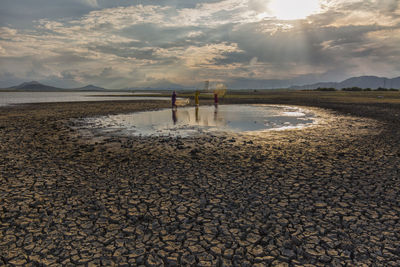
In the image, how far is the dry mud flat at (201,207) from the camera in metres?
4.50

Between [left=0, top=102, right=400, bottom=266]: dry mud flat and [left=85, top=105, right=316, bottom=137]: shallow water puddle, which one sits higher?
[left=85, top=105, right=316, bottom=137]: shallow water puddle

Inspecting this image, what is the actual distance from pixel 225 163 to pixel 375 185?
5376 millimetres

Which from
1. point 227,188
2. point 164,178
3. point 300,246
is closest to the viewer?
point 300,246

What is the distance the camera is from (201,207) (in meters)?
6.27

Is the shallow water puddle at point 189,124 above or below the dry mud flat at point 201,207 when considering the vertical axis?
above

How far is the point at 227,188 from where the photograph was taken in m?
7.42

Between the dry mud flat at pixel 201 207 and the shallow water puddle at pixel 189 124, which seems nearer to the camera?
the dry mud flat at pixel 201 207

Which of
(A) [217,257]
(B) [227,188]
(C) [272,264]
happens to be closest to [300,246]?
(C) [272,264]

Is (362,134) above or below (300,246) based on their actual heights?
above

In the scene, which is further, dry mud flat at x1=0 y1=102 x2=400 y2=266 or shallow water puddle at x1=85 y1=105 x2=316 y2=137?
shallow water puddle at x1=85 y1=105 x2=316 y2=137

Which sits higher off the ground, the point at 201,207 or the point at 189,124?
the point at 189,124

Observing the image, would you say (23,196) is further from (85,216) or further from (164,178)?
(164,178)

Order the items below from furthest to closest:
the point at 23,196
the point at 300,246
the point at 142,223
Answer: the point at 23,196 < the point at 142,223 < the point at 300,246

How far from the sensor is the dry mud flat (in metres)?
4.50
